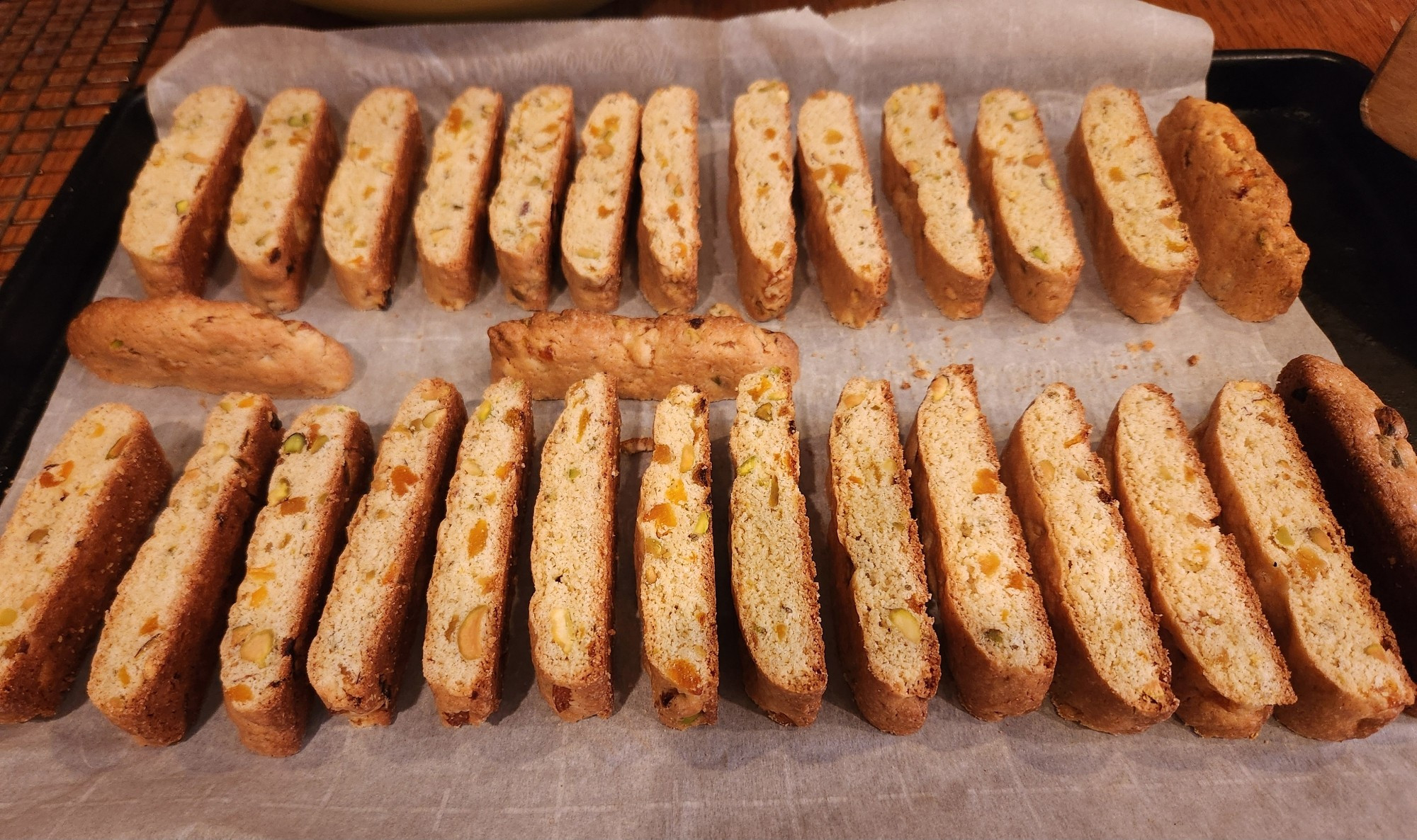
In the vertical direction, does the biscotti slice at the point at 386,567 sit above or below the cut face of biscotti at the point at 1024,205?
below

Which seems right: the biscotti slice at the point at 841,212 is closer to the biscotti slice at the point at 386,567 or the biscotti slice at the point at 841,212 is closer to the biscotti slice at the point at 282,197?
the biscotti slice at the point at 386,567

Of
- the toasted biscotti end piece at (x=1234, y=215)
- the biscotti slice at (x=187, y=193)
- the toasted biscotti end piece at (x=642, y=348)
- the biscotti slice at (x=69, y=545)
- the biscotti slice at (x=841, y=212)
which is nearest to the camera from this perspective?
the biscotti slice at (x=69, y=545)

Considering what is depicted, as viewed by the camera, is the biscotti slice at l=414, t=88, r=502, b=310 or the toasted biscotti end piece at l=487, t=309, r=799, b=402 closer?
the toasted biscotti end piece at l=487, t=309, r=799, b=402

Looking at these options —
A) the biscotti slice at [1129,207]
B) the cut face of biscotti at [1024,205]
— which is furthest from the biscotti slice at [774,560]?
the biscotti slice at [1129,207]

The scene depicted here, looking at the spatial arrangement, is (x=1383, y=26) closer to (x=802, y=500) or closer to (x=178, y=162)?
(x=802, y=500)

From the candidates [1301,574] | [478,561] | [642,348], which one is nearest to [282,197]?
[642,348]

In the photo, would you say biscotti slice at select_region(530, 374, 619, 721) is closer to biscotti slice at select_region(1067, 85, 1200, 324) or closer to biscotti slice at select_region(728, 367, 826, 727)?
biscotti slice at select_region(728, 367, 826, 727)

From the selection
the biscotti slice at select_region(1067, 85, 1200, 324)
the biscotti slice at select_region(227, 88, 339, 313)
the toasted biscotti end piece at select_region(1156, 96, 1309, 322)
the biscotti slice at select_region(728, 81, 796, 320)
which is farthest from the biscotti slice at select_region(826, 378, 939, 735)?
the biscotti slice at select_region(227, 88, 339, 313)
